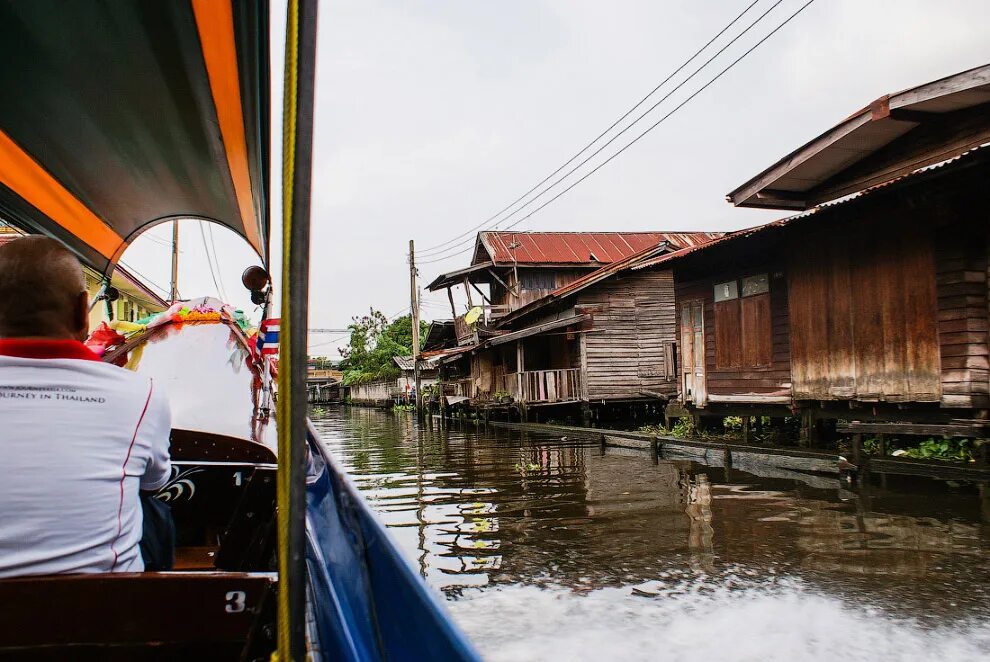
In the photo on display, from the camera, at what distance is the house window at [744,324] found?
41.4 feet

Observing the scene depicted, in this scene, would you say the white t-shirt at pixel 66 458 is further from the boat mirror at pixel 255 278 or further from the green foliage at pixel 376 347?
the green foliage at pixel 376 347

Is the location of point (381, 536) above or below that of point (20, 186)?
below

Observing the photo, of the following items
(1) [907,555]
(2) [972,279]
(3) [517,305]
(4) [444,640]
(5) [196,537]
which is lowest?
(1) [907,555]

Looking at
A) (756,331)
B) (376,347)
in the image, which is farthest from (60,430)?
(376,347)

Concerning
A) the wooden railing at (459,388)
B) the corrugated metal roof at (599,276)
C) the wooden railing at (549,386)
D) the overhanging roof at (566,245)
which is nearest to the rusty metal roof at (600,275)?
the corrugated metal roof at (599,276)

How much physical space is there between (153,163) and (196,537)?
2.24 metres

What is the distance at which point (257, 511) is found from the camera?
3.10 metres

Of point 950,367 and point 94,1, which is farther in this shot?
point 950,367

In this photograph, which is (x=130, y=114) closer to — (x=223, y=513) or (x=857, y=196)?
(x=223, y=513)

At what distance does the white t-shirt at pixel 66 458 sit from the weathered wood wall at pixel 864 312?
32.9 feet

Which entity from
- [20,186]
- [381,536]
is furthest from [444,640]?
[20,186]

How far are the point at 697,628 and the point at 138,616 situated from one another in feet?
12.9

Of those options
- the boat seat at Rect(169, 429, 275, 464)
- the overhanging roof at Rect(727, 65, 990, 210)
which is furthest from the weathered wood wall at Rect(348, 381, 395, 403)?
the boat seat at Rect(169, 429, 275, 464)

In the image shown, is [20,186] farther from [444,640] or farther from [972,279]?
[972,279]
